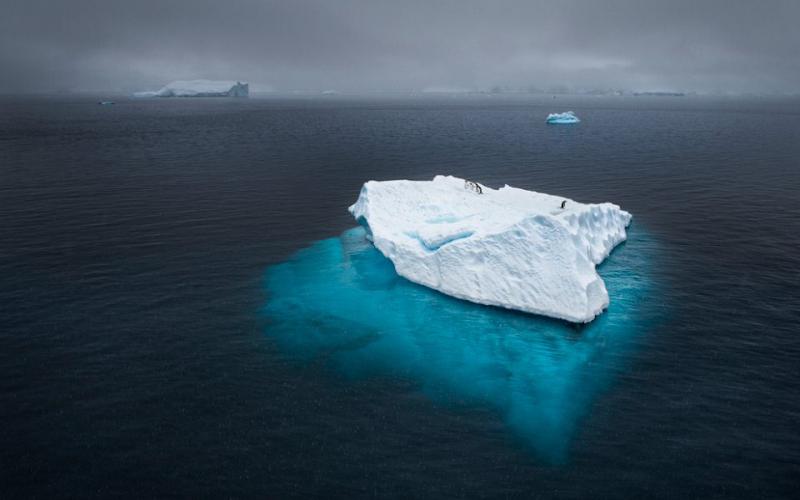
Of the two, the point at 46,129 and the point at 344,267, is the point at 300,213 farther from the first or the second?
the point at 46,129

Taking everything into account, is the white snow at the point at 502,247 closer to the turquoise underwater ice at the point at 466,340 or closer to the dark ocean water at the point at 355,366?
the turquoise underwater ice at the point at 466,340

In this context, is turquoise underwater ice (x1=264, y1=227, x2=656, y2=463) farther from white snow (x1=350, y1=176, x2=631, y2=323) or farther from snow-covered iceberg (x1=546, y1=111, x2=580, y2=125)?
snow-covered iceberg (x1=546, y1=111, x2=580, y2=125)

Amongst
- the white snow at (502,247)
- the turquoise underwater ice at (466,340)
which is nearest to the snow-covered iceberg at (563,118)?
the white snow at (502,247)

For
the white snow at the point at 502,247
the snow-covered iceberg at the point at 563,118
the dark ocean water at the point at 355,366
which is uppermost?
the snow-covered iceberg at the point at 563,118

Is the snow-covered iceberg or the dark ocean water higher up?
the snow-covered iceberg

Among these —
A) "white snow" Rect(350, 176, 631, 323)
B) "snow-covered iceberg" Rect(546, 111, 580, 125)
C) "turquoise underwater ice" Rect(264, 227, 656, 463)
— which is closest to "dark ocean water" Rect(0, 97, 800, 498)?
"turquoise underwater ice" Rect(264, 227, 656, 463)

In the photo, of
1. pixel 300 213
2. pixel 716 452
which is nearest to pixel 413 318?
pixel 716 452
